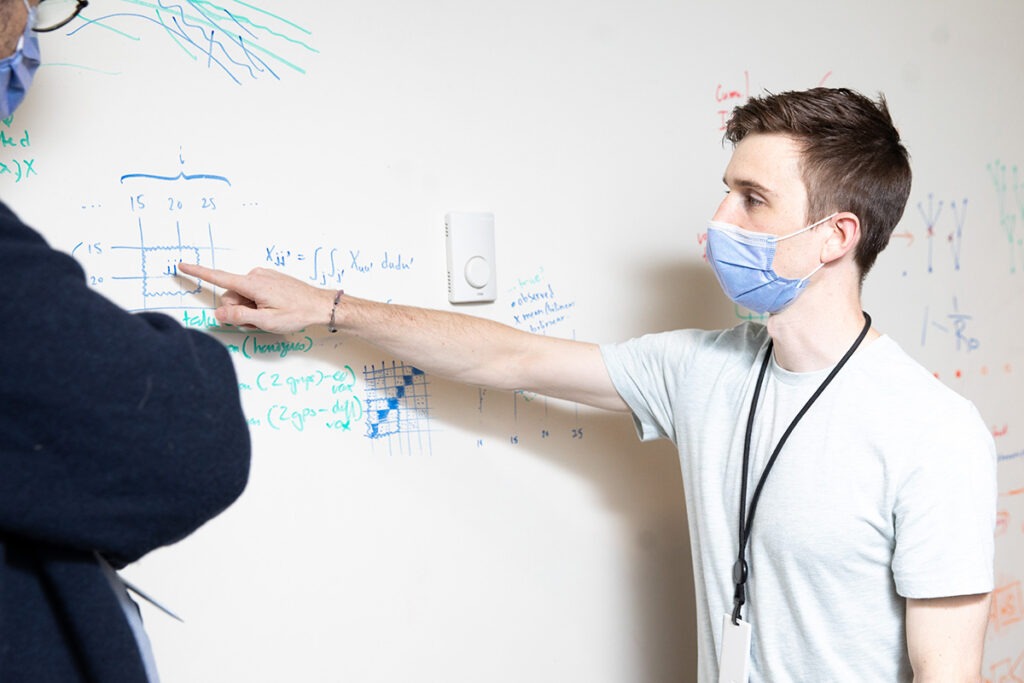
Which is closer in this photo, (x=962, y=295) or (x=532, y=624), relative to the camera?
(x=532, y=624)

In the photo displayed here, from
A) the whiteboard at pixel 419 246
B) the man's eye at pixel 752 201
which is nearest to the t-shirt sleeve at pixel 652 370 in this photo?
the whiteboard at pixel 419 246

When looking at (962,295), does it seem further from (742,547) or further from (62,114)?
(62,114)

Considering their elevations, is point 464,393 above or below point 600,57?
below

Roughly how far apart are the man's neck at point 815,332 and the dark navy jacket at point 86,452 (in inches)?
32.8

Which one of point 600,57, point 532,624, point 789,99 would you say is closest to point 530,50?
point 600,57

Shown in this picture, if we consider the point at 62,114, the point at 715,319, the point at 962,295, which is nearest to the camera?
the point at 62,114

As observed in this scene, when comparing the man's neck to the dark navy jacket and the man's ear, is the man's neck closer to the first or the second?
the man's ear

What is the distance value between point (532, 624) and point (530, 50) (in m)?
0.91

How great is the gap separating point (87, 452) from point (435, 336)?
0.65 m

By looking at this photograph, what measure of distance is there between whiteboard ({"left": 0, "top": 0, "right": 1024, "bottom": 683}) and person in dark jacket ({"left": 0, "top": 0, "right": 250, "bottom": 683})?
1.50 ft

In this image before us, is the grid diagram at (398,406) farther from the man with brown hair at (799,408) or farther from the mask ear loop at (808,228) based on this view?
the mask ear loop at (808,228)

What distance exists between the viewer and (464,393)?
1.36 meters

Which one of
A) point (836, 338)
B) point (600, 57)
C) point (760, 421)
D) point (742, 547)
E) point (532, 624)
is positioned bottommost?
point (532, 624)

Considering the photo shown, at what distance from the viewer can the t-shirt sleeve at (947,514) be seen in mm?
1079
